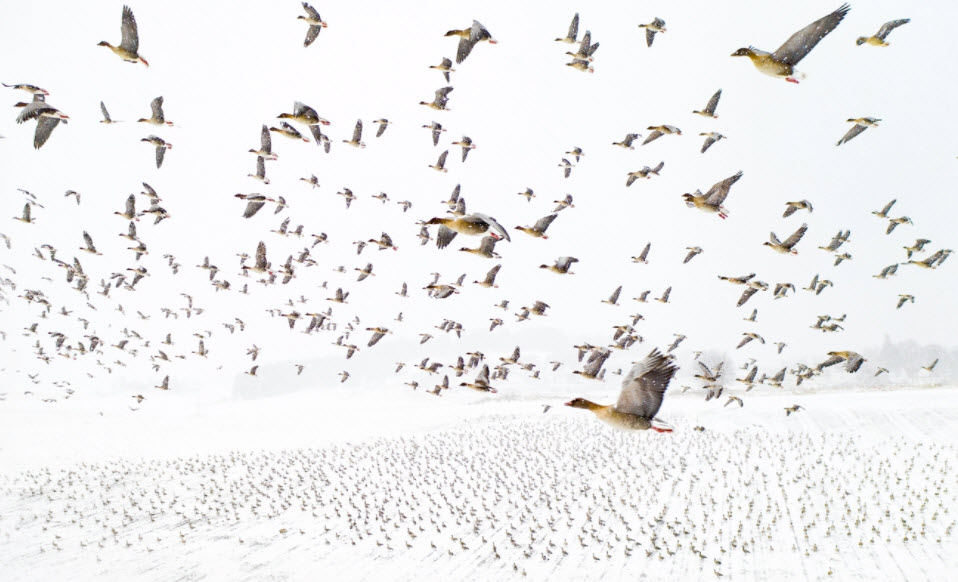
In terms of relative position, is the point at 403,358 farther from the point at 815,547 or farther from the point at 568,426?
the point at 815,547

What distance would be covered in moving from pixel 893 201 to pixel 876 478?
29.6 ft

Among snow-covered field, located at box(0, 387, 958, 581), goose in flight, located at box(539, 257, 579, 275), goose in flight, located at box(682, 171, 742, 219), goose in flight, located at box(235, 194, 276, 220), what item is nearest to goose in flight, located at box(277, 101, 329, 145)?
goose in flight, located at box(235, 194, 276, 220)

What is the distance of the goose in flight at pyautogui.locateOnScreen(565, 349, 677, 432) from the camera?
5984mm

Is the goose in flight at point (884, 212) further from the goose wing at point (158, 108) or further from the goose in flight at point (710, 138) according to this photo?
the goose wing at point (158, 108)

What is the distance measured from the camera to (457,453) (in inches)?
891

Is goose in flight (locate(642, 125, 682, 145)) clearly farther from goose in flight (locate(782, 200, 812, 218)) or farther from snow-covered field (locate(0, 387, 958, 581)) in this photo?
snow-covered field (locate(0, 387, 958, 581))

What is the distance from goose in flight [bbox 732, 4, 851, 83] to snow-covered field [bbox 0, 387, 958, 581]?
9.07m

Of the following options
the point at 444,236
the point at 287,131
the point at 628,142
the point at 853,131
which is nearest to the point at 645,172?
the point at 628,142

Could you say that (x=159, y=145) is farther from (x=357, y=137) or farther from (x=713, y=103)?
(x=713, y=103)

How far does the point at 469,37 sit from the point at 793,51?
→ 5.65 metres

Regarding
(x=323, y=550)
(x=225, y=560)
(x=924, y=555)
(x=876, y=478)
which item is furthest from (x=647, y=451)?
(x=225, y=560)

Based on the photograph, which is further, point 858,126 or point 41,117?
point 858,126

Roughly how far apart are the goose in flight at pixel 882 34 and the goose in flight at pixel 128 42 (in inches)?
488

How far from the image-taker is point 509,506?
1559 centimetres
